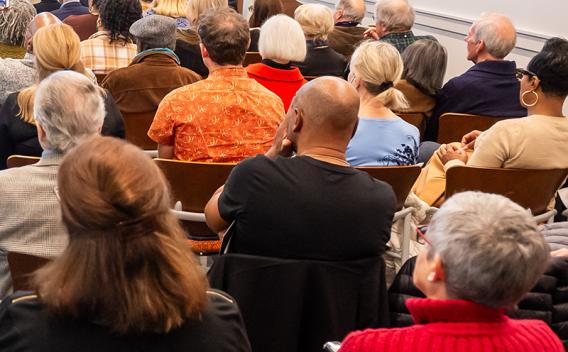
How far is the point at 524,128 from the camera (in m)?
3.55

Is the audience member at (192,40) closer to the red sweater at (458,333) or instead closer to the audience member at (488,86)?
the audience member at (488,86)

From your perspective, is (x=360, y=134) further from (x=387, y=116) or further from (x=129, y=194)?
(x=129, y=194)

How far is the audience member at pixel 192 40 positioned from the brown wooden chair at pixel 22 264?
3713 mm

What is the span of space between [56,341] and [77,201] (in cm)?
26

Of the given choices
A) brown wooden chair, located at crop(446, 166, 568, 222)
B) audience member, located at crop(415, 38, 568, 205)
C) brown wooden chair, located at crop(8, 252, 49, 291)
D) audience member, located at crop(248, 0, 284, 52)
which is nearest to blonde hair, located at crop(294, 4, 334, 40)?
audience member, located at crop(248, 0, 284, 52)

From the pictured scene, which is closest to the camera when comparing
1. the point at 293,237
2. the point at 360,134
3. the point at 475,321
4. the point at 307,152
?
the point at 475,321

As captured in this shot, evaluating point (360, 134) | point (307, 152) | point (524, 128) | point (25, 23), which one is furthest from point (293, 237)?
point (25, 23)

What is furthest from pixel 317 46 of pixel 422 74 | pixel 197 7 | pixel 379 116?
pixel 379 116

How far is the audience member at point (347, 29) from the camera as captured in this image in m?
6.60

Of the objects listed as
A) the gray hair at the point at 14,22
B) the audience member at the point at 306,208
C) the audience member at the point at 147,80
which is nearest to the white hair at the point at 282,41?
the audience member at the point at 147,80

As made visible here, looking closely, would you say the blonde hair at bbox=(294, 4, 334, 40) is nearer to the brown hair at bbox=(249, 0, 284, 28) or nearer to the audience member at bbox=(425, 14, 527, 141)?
the brown hair at bbox=(249, 0, 284, 28)

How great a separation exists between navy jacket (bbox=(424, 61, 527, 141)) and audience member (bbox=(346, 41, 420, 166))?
3.81 feet

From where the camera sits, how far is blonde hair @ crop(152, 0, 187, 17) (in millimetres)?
6395

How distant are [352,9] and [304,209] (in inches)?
182
